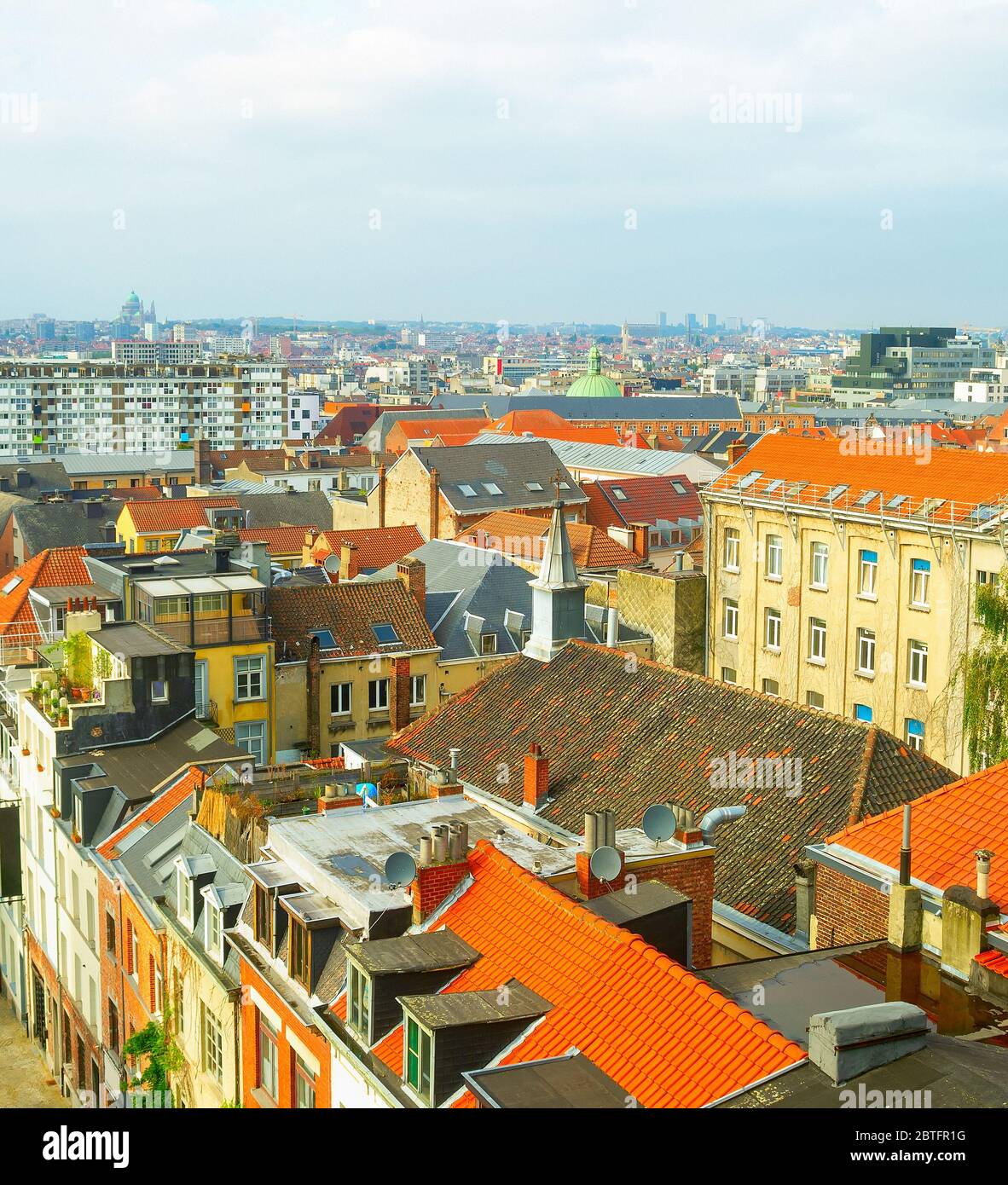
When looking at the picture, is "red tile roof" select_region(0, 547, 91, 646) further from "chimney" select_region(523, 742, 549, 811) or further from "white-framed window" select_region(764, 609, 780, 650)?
"chimney" select_region(523, 742, 549, 811)

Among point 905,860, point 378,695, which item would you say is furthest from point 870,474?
point 905,860

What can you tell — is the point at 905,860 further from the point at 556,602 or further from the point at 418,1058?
the point at 556,602

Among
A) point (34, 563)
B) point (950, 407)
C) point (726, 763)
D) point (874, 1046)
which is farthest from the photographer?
point (950, 407)

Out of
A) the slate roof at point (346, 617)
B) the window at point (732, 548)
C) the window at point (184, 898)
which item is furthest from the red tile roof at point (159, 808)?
the window at point (732, 548)

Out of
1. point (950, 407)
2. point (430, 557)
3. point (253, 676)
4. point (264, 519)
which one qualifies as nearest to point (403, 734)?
point (253, 676)

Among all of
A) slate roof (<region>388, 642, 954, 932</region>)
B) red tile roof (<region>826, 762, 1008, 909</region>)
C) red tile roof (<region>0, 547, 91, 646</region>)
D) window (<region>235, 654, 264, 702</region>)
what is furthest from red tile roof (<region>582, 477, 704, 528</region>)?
red tile roof (<region>826, 762, 1008, 909</region>)

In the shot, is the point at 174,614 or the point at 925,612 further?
the point at 925,612

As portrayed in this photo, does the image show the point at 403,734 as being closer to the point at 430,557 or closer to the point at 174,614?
the point at 174,614
